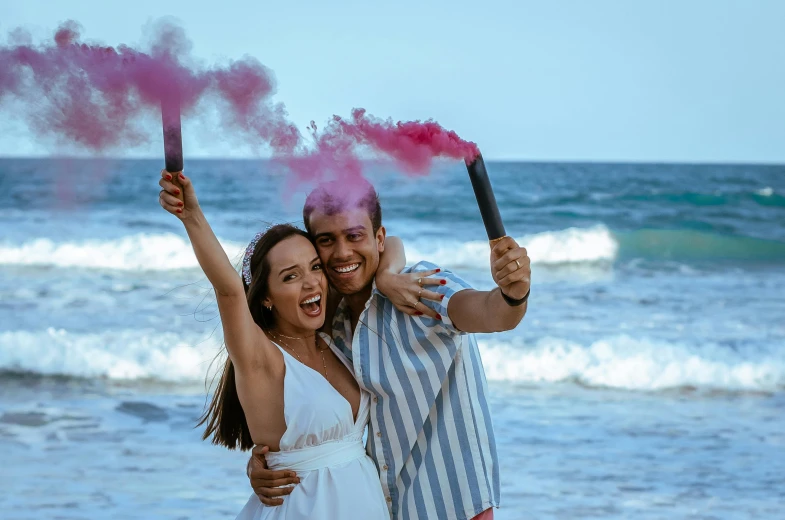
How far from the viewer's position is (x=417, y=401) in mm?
3174

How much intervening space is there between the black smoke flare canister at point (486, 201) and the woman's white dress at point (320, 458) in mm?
887

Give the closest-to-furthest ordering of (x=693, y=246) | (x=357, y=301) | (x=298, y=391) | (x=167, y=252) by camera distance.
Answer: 1. (x=298, y=391)
2. (x=357, y=301)
3. (x=167, y=252)
4. (x=693, y=246)

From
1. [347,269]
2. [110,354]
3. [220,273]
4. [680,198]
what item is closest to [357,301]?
[347,269]

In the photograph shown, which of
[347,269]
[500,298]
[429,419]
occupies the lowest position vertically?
[429,419]

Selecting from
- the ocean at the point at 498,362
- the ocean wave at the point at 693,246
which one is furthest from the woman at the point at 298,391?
the ocean wave at the point at 693,246

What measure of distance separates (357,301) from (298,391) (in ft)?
1.68

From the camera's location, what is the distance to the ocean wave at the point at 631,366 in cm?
907

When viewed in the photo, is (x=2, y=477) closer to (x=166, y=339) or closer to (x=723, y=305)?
(x=166, y=339)

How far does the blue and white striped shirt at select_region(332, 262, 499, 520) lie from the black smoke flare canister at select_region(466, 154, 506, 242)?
0.48 m

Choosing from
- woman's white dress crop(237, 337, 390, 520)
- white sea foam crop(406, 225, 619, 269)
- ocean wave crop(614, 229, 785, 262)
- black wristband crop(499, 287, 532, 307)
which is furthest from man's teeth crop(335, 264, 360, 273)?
ocean wave crop(614, 229, 785, 262)

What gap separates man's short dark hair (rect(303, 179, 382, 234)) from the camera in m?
3.10

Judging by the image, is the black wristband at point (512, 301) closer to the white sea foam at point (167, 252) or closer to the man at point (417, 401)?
the man at point (417, 401)

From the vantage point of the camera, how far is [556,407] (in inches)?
317

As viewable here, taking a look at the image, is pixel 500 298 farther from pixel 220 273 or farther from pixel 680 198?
pixel 680 198
